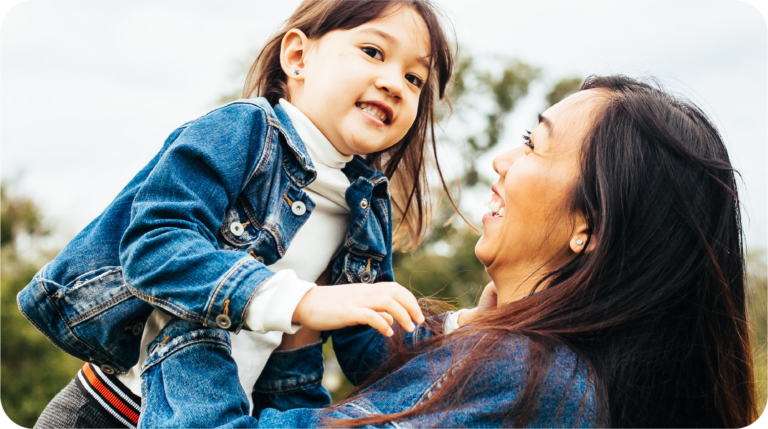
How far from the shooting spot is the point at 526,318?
158 cm

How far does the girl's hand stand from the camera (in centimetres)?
121

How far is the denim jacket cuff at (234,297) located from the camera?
1330 millimetres

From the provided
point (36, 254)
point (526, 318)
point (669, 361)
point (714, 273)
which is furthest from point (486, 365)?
point (36, 254)

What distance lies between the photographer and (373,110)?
190 cm

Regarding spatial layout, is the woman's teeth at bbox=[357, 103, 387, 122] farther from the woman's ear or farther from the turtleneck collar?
the woman's ear

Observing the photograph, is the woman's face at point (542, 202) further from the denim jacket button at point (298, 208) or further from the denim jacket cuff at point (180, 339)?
the denim jacket cuff at point (180, 339)

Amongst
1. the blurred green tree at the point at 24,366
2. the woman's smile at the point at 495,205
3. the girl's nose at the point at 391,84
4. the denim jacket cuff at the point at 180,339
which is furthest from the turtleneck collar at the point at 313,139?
the blurred green tree at the point at 24,366

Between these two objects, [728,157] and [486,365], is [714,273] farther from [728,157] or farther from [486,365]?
[486,365]

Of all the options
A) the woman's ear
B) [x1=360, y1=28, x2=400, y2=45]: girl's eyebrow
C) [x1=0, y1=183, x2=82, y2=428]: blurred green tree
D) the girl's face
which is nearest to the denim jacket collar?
the girl's face

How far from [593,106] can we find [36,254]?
11116 mm

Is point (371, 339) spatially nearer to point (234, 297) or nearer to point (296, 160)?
point (296, 160)

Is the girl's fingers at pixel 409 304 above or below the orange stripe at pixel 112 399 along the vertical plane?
above

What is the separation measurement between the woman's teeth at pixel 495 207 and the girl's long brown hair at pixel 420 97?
0.35 meters

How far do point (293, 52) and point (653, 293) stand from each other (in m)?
1.35
